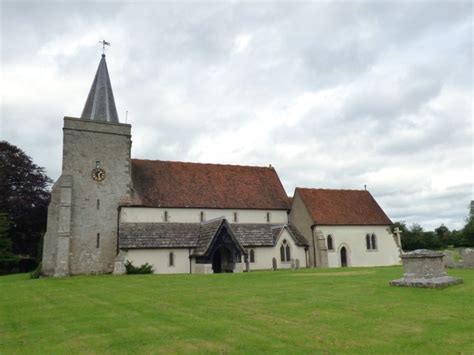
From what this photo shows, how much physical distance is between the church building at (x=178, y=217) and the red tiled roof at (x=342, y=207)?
0.42 feet

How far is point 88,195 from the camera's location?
3216 cm

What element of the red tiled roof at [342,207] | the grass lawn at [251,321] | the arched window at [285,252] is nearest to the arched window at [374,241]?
the red tiled roof at [342,207]

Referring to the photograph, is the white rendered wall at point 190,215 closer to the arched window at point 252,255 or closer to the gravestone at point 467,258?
the arched window at point 252,255

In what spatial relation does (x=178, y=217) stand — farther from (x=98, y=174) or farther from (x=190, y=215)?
(x=98, y=174)

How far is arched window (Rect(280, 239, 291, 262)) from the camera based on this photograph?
34594 mm

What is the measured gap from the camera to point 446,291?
1423cm

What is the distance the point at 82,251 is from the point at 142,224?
5.14 m

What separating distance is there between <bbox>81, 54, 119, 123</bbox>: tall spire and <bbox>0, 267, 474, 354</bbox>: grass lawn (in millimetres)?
21408

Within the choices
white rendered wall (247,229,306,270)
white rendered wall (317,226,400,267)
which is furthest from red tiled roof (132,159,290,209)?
white rendered wall (317,226,400,267)

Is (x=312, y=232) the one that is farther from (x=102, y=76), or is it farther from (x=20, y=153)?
(x=20, y=153)

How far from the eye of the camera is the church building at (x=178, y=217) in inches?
1223

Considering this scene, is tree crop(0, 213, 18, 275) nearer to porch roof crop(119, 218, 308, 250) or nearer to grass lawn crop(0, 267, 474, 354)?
porch roof crop(119, 218, 308, 250)

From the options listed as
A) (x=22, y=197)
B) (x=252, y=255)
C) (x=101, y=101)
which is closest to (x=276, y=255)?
(x=252, y=255)

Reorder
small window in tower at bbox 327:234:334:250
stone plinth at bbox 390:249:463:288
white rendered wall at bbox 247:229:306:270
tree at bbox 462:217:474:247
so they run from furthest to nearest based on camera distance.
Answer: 1. tree at bbox 462:217:474:247
2. small window in tower at bbox 327:234:334:250
3. white rendered wall at bbox 247:229:306:270
4. stone plinth at bbox 390:249:463:288
